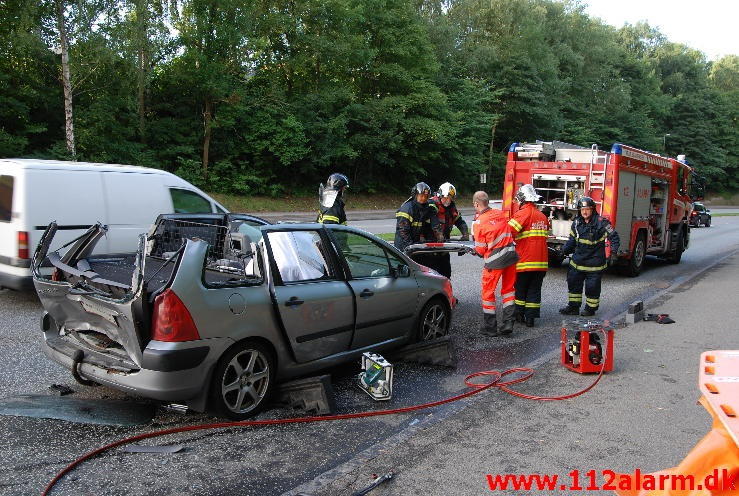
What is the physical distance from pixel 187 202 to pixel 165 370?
18.3ft

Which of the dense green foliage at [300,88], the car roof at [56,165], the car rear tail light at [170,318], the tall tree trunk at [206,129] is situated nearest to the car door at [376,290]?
the car rear tail light at [170,318]

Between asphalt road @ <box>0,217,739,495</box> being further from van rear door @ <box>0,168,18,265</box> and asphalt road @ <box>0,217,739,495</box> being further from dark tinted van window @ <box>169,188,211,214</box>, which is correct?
dark tinted van window @ <box>169,188,211,214</box>

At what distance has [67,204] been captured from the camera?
772 centimetres

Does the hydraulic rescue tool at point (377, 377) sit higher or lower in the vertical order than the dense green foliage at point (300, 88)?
lower

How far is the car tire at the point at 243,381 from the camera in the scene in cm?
435

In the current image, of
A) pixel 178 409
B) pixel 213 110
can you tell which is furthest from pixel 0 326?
pixel 213 110

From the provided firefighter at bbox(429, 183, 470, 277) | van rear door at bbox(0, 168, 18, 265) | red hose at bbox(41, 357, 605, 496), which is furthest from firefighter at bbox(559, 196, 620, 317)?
van rear door at bbox(0, 168, 18, 265)

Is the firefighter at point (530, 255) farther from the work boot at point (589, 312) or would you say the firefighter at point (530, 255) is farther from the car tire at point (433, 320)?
the car tire at point (433, 320)

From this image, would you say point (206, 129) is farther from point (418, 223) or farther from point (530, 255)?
point (530, 255)

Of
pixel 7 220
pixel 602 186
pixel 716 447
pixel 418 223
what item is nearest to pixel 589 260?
pixel 418 223

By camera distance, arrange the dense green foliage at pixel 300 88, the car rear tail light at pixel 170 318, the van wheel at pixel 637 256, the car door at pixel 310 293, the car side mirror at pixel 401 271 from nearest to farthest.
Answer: the car rear tail light at pixel 170 318 → the car door at pixel 310 293 → the car side mirror at pixel 401 271 → the van wheel at pixel 637 256 → the dense green foliage at pixel 300 88

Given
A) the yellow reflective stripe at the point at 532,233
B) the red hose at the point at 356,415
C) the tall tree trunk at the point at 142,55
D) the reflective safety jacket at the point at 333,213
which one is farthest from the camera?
the tall tree trunk at the point at 142,55

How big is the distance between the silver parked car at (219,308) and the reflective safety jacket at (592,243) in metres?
4.03

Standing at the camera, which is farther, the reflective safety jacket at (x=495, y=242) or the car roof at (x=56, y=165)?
the car roof at (x=56, y=165)
